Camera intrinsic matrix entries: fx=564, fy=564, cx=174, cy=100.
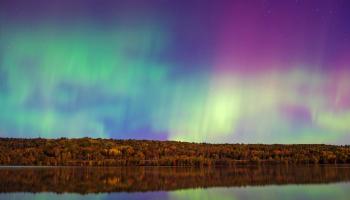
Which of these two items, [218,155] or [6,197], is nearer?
[6,197]

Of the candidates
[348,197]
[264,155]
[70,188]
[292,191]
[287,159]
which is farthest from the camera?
[264,155]

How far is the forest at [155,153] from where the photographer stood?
364ft

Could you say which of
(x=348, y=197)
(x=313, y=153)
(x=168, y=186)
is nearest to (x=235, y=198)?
(x=348, y=197)

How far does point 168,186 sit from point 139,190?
4.69 m

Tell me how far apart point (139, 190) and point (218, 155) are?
89.7m

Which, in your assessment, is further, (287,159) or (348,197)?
(287,159)

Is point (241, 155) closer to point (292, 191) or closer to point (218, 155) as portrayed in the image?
point (218, 155)

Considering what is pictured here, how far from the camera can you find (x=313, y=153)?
415ft

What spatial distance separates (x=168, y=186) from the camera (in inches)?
1688

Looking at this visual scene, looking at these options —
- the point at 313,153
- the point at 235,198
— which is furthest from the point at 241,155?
the point at 235,198

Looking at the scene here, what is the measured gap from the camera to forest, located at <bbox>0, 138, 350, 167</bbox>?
11106 cm

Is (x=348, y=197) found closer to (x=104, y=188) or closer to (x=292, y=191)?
(x=292, y=191)

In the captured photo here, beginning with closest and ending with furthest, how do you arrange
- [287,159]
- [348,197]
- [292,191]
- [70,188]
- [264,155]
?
[348,197], [292,191], [70,188], [287,159], [264,155]

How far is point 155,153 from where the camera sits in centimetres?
12625
